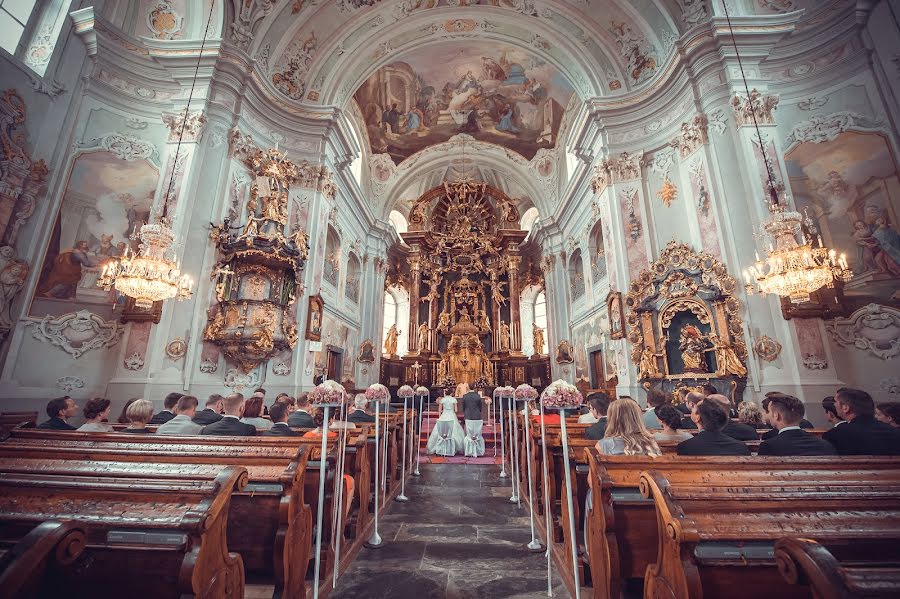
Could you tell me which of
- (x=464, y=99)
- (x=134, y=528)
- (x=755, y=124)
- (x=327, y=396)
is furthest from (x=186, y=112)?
(x=755, y=124)

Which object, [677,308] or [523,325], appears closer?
[677,308]

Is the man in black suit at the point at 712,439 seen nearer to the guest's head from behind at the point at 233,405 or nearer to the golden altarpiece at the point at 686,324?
the guest's head from behind at the point at 233,405

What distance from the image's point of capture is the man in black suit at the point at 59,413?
385cm

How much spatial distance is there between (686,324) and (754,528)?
24.9 feet

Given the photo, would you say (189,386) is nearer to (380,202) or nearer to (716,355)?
(716,355)

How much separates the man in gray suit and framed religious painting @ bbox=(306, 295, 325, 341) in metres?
3.83

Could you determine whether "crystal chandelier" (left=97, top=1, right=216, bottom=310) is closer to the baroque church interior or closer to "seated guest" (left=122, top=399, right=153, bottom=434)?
the baroque church interior

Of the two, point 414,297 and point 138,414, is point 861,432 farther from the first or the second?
point 414,297

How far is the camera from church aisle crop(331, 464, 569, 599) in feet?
8.96

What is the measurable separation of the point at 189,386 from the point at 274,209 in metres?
4.00

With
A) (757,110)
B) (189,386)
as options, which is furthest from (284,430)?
(757,110)

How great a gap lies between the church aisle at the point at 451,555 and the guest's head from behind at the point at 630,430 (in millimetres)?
1131

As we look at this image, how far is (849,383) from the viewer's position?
6.43 metres

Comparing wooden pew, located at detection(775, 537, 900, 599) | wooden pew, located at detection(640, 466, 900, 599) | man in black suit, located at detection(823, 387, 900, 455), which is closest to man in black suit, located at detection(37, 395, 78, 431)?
wooden pew, located at detection(640, 466, 900, 599)
